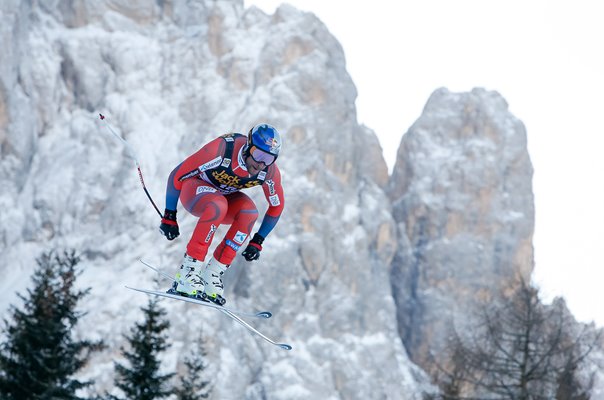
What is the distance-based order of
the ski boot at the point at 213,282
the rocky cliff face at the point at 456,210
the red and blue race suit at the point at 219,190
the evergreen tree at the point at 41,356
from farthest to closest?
the rocky cliff face at the point at 456,210
the evergreen tree at the point at 41,356
the ski boot at the point at 213,282
the red and blue race suit at the point at 219,190

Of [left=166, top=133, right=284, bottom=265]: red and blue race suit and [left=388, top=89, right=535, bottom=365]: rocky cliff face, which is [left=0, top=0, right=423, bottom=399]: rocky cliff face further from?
[left=166, top=133, right=284, bottom=265]: red and blue race suit

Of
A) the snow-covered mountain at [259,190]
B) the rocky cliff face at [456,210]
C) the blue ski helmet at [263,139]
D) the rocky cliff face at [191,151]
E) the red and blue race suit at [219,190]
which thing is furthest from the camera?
the rocky cliff face at [456,210]

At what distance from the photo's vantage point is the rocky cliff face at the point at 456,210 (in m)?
74.4

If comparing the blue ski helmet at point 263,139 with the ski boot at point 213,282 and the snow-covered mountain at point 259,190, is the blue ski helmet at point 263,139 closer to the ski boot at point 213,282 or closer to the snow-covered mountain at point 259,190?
the ski boot at point 213,282

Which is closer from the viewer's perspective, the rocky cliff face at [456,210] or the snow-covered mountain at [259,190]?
the snow-covered mountain at [259,190]

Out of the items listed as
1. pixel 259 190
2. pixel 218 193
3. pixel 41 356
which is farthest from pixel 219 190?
pixel 259 190

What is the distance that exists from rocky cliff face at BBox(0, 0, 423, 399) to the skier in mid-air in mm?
46289

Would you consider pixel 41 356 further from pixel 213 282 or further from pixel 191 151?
pixel 191 151

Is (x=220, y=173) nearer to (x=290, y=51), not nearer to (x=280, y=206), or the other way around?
(x=280, y=206)

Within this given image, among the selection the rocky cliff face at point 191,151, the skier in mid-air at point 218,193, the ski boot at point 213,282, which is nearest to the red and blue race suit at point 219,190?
the skier in mid-air at point 218,193

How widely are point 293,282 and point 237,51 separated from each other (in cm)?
2714

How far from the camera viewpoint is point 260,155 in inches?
330

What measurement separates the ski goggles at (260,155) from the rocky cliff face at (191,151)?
4735 centimetres

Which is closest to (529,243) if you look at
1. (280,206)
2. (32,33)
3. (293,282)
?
(293,282)
